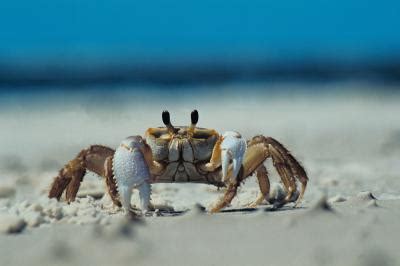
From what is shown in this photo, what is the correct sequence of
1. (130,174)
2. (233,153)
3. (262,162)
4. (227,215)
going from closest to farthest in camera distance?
(227,215) → (130,174) → (233,153) → (262,162)

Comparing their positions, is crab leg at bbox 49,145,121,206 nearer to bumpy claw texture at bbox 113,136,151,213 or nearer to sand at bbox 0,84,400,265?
sand at bbox 0,84,400,265

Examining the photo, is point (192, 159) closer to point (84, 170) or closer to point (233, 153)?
point (233, 153)

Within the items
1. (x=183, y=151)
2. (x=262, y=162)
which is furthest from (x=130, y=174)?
(x=262, y=162)

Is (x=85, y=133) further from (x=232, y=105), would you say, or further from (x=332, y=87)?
(x=332, y=87)

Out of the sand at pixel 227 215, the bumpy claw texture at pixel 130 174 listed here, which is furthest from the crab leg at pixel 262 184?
the bumpy claw texture at pixel 130 174

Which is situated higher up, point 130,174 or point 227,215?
point 130,174

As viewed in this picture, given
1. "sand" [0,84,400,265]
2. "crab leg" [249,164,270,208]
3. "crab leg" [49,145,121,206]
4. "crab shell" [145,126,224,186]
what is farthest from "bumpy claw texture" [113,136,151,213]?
"crab leg" [249,164,270,208]

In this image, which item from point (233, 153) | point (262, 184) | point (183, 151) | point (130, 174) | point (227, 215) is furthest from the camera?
point (262, 184)

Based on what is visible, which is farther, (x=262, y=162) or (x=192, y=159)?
(x=192, y=159)
